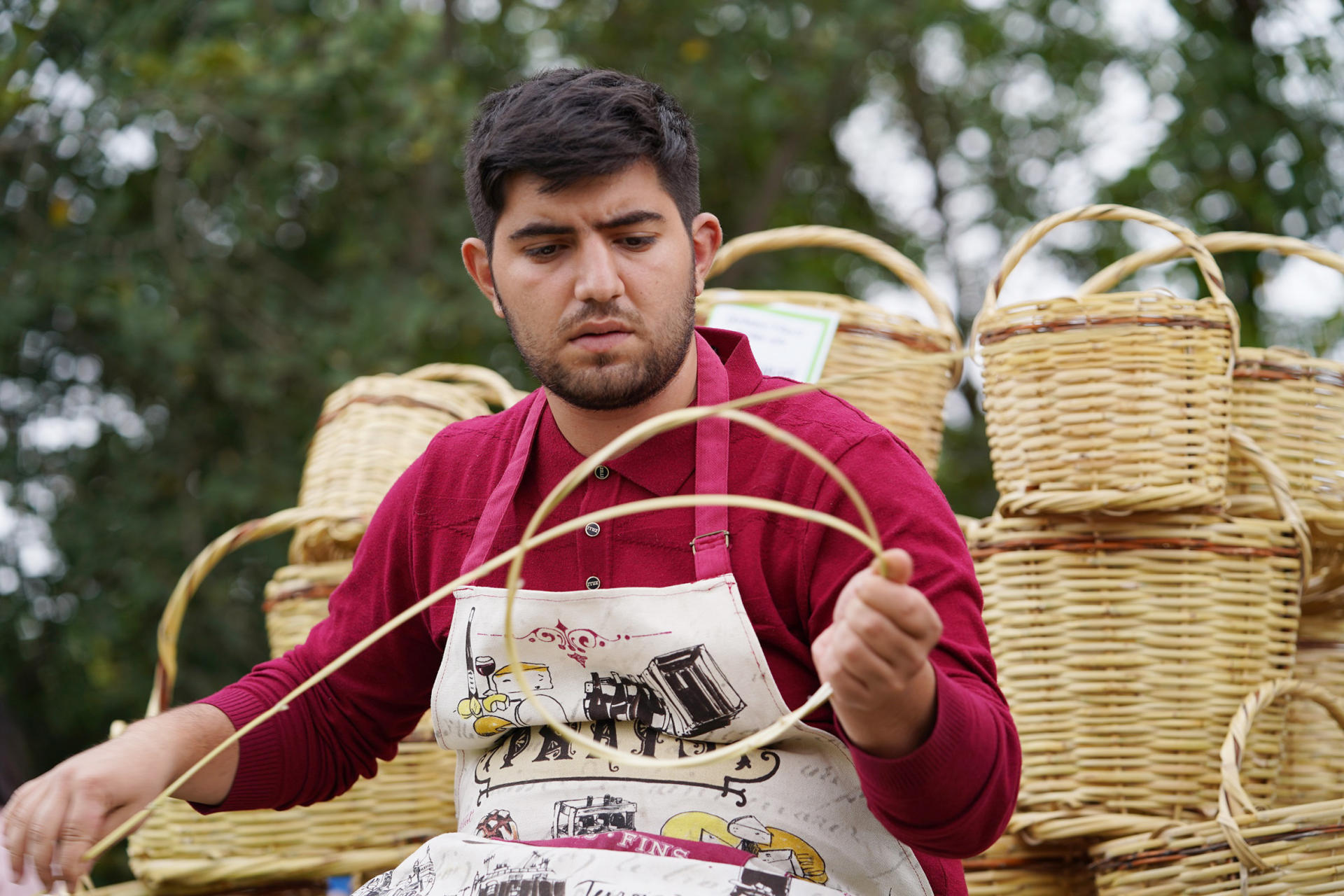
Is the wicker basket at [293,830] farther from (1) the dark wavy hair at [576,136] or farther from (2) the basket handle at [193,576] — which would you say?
(1) the dark wavy hair at [576,136]

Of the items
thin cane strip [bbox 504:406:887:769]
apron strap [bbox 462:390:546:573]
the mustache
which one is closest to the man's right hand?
apron strap [bbox 462:390:546:573]

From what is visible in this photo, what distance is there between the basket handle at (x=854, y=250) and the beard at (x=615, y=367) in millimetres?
926

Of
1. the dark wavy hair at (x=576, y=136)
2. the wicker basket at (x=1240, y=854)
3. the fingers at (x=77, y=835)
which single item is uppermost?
the dark wavy hair at (x=576, y=136)

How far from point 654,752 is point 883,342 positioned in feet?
3.95

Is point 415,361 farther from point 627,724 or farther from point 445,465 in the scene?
point 627,724

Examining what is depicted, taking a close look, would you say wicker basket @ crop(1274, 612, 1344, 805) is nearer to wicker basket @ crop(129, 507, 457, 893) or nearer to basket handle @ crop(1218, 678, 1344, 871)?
basket handle @ crop(1218, 678, 1344, 871)

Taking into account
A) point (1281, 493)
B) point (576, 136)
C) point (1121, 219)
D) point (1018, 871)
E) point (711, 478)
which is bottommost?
point (1018, 871)

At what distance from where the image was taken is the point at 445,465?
1659mm

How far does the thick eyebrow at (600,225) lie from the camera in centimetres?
146

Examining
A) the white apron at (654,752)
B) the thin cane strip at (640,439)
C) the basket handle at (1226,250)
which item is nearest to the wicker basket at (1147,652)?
the basket handle at (1226,250)

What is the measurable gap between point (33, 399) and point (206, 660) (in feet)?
4.07

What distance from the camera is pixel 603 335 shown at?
1470 millimetres

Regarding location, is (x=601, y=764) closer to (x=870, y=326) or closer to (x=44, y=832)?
(x=44, y=832)

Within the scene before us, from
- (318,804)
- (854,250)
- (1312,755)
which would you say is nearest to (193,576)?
(318,804)
